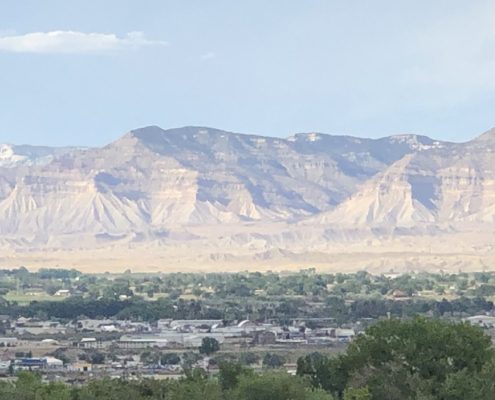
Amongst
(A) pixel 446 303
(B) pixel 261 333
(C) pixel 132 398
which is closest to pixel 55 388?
(C) pixel 132 398

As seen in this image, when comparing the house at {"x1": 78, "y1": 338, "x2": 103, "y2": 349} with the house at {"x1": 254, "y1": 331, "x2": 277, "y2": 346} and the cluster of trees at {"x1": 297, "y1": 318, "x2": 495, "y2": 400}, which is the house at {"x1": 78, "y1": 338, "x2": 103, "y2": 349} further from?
the cluster of trees at {"x1": 297, "y1": 318, "x2": 495, "y2": 400}

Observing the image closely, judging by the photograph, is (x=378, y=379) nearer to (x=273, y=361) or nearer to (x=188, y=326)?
(x=273, y=361)

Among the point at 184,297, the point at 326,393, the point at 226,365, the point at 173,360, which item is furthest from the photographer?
the point at 184,297

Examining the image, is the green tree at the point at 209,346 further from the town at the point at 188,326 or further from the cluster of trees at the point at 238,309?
the cluster of trees at the point at 238,309

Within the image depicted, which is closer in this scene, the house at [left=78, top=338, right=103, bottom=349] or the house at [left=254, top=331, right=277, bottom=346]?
the house at [left=78, top=338, right=103, bottom=349]

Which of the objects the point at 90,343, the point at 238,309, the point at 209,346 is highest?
the point at 238,309

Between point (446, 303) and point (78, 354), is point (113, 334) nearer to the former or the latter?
point (78, 354)

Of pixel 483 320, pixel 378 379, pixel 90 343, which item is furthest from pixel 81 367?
pixel 378 379

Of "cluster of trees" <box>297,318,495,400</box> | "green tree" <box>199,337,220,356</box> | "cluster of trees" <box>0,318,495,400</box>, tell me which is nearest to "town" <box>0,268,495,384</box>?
"green tree" <box>199,337,220,356</box>
